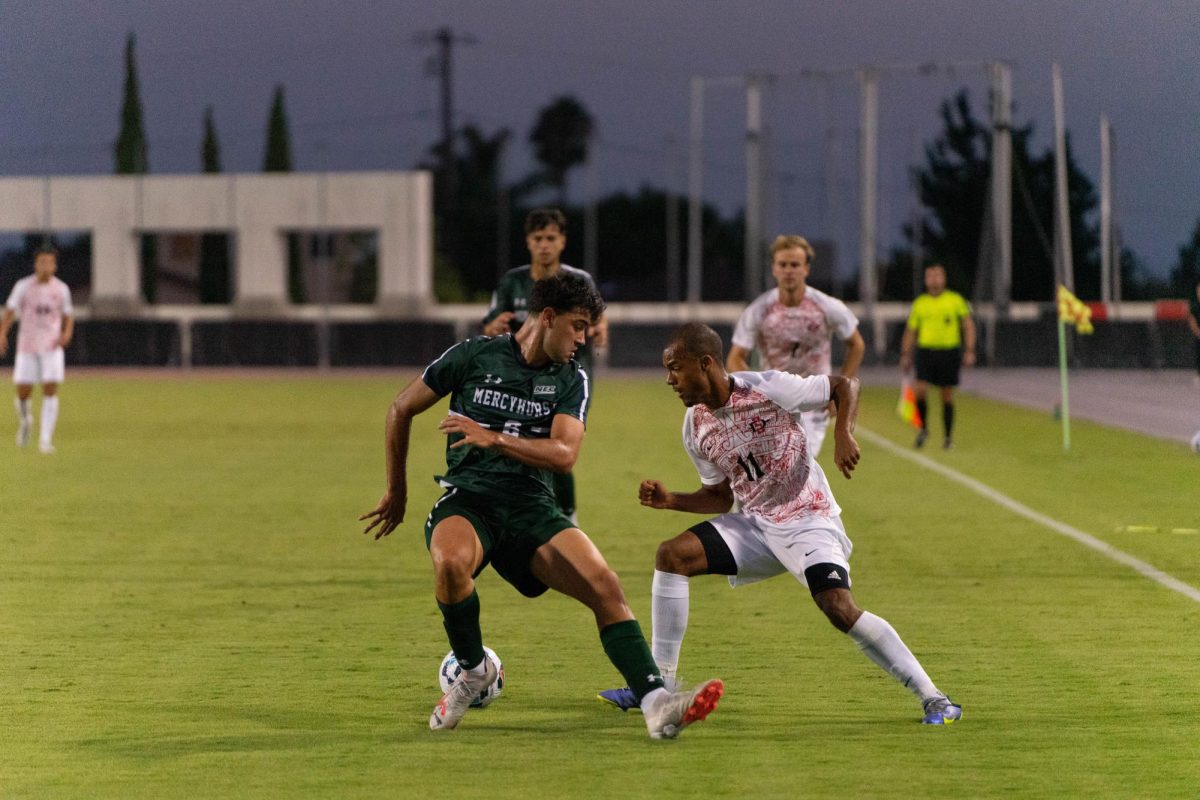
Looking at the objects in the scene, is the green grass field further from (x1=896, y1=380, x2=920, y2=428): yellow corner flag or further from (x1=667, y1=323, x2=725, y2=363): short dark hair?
(x1=896, y1=380, x2=920, y2=428): yellow corner flag

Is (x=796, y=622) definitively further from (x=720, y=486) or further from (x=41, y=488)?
(x=41, y=488)

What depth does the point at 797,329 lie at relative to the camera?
39.3 feet

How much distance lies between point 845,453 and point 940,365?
15.2 metres

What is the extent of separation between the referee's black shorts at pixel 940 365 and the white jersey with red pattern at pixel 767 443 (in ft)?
49.0

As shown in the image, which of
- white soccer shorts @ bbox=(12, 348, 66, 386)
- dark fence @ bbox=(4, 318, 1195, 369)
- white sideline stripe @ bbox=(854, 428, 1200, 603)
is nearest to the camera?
white sideline stripe @ bbox=(854, 428, 1200, 603)

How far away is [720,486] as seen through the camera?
22.9ft

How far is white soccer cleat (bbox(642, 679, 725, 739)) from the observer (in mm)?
6273

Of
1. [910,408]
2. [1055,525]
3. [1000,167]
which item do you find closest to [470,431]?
[1055,525]

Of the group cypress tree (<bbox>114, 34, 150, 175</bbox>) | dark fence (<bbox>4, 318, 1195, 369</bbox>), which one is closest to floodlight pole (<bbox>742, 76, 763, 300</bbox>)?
dark fence (<bbox>4, 318, 1195, 369</bbox>)

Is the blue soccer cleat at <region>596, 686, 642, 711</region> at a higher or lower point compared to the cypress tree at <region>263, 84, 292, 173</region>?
lower

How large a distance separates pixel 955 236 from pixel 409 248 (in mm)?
27368

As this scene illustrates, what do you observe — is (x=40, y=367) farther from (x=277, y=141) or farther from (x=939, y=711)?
(x=277, y=141)

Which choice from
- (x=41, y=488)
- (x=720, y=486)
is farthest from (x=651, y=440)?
(x=720, y=486)

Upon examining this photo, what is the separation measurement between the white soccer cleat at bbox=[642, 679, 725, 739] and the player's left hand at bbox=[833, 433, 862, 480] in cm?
93
